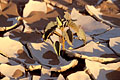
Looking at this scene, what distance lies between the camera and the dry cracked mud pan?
1.94m

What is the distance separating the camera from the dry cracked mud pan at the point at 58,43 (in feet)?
6.36

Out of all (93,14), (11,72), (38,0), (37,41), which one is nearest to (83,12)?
(93,14)

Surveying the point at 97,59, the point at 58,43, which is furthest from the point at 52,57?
the point at 97,59

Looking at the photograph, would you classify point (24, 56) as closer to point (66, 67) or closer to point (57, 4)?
point (66, 67)

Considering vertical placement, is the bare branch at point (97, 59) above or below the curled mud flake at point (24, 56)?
below

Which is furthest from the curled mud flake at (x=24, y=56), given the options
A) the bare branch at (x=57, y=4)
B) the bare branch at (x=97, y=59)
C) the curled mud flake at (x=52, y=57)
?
the bare branch at (x=57, y=4)

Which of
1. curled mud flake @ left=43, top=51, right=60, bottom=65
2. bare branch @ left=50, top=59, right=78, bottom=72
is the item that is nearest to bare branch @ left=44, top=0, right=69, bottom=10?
curled mud flake @ left=43, top=51, right=60, bottom=65

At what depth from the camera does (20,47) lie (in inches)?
87.6

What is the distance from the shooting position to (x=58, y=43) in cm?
204

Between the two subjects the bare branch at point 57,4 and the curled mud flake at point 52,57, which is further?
the bare branch at point 57,4

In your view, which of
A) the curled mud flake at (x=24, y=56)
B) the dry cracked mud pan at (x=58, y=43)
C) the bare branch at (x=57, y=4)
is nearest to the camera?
the dry cracked mud pan at (x=58, y=43)

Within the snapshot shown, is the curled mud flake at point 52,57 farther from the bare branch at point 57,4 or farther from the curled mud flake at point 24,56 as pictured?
the bare branch at point 57,4

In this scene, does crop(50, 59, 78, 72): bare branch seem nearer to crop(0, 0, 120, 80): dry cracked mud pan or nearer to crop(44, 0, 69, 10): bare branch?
crop(0, 0, 120, 80): dry cracked mud pan

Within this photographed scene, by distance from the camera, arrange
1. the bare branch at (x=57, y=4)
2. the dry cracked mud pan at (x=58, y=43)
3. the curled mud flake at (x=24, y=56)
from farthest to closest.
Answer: the bare branch at (x=57, y=4) < the curled mud flake at (x=24, y=56) < the dry cracked mud pan at (x=58, y=43)
